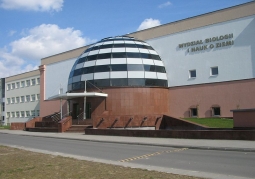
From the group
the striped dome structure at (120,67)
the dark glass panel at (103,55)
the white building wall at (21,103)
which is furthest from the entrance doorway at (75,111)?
the white building wall at (21,103)

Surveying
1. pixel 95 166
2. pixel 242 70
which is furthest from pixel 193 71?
pixel 95 166

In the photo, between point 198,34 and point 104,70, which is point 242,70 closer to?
point 198,34

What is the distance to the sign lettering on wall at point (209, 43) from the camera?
105ft

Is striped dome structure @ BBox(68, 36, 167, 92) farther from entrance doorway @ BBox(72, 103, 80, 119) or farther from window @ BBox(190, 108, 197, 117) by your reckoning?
window @ BBox(190, 108, 197, 117)

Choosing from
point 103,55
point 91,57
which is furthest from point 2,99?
point 103,55

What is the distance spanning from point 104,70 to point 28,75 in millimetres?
33501

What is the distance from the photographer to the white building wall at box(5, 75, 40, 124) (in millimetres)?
59969

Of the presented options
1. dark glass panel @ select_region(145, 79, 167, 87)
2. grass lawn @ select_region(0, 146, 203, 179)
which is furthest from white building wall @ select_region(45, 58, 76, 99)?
grass lawn @ select_region(0, 146, 203, 179)

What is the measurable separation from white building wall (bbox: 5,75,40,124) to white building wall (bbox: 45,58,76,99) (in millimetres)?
5840

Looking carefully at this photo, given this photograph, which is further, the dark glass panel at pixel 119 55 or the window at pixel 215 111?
the dark glass panel at pixel 119 55

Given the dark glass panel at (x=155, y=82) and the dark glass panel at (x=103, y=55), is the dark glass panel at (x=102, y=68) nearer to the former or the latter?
the dark glass panel at (x=103, y=55)

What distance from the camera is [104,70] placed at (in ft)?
115

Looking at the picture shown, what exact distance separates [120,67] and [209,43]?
10570 millimetres

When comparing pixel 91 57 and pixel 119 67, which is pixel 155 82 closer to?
pixel 119 67
